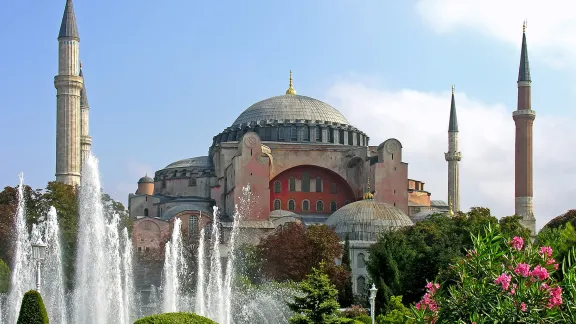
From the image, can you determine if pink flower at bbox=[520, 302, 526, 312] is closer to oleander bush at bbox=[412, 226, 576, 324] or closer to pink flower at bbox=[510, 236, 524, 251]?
oleander bush at bbox=[412, 226, 576, 324]

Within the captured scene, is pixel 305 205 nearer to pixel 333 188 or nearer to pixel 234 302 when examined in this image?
pixel 333 188

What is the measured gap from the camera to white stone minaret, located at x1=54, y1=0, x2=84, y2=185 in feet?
143

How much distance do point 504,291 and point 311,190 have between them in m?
39.4

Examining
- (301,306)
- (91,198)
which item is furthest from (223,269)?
(301,306)

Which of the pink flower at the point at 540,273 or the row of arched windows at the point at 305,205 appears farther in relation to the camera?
the row of arched windows at the point at 305,205

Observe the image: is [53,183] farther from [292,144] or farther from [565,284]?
[565,284]

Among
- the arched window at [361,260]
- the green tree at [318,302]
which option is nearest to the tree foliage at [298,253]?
the arched window at [361,260]

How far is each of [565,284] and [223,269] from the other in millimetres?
28170

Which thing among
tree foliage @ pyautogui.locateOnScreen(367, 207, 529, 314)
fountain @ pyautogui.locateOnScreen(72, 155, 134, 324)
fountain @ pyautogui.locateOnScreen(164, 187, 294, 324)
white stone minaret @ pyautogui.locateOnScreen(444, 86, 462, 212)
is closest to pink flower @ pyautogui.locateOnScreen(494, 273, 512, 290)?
fountain @ pyautogui.locateOnScreen(72, 155, 134, 324)

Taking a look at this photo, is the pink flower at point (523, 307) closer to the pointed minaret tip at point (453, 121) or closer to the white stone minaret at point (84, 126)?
the white stone minaret at point (84, 126)

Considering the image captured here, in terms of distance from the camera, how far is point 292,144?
49.9m

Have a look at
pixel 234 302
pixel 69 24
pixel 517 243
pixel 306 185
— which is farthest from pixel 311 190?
pixel 517 243

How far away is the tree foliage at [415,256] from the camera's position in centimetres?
2948

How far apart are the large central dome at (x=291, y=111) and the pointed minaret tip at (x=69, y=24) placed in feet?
40.5
